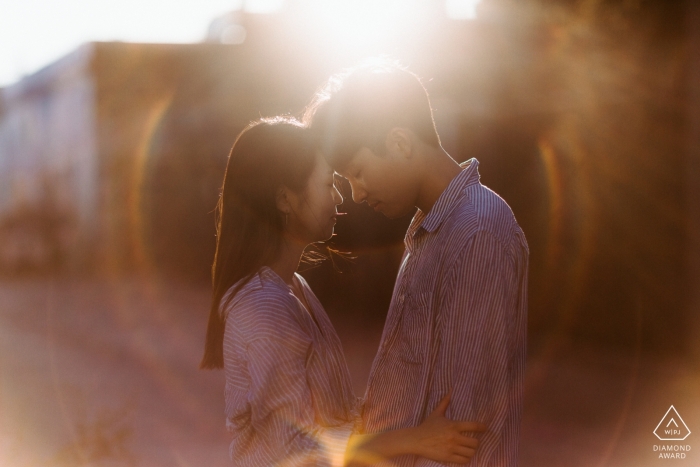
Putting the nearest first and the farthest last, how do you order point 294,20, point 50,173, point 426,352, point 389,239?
1. point 426,352
2. point 389,239
3. point 294,20
4. point 50,173

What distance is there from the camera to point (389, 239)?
912 cm

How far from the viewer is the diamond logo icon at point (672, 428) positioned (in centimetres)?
543

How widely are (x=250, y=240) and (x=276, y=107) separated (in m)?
7.53

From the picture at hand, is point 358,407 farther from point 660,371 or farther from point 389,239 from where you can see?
point 389,239

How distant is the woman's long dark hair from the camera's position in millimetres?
2189

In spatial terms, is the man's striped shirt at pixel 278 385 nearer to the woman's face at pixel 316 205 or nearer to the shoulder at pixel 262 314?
the shoulder at pixel 262 314

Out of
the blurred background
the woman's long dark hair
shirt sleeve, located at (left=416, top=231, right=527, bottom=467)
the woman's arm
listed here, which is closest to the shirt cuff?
the woman's arm

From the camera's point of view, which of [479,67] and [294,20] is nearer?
[479,67]

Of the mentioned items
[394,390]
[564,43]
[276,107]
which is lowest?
[276,107]

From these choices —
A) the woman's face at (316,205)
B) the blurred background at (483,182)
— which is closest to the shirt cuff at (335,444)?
the woman's face at (316,205)

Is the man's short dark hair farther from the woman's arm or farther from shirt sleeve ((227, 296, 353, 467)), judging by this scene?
the woman's arm

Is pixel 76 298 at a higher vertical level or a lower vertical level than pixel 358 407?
lower

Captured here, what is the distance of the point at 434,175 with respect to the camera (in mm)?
2186

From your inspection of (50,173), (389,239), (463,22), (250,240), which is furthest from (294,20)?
(50,173)
